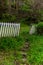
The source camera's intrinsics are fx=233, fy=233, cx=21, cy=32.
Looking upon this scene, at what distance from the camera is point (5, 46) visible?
30.5ft

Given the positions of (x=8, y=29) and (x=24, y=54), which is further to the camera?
(x=8, y=29)

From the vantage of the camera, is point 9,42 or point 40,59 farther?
point 9,42

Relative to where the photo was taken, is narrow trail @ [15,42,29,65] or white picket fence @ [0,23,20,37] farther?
white picket fence @ [0,23,20,37]

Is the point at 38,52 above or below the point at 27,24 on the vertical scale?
above

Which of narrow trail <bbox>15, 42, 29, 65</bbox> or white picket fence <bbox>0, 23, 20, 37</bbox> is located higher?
narrow trail <bbox>15, 42, 29, 65</bbox>

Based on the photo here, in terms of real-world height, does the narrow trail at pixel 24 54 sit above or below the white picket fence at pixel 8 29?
above

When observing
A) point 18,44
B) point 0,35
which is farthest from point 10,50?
point 0,35

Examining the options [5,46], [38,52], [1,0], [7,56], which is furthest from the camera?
[1,0]

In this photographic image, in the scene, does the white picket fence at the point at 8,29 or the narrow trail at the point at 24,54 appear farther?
the white picket fence at the point at 8,29

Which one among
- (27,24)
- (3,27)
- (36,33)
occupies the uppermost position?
(3,27)

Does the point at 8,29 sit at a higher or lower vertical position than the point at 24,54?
lower

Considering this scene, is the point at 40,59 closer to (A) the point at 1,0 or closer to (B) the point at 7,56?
(B) the point at 7,56

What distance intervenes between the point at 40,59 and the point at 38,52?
1124 millimetres

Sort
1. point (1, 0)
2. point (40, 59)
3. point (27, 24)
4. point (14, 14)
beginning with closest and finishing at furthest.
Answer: point (40, 59)
point (1, 0)
point (14, 14)
point (27, 24)
